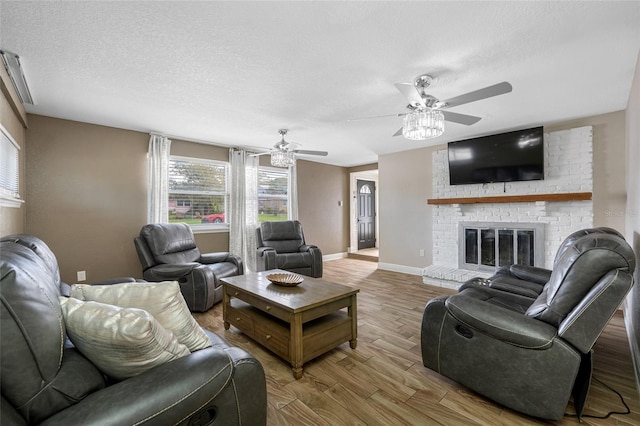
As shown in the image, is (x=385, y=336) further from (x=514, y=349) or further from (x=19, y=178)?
(x=19, y=178)

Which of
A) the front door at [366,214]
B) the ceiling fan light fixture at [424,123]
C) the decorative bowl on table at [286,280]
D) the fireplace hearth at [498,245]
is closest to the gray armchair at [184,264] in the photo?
the decorative bowl on table at [286,280]

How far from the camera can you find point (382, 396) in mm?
1760

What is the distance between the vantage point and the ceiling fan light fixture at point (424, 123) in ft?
7.22

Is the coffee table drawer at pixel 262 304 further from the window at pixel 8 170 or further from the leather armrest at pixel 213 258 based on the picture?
the window at pixel 8 170

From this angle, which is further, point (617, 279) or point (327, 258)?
point (327, 258)

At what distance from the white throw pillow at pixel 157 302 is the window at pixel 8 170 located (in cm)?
180

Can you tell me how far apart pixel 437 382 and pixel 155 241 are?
3.33 meters

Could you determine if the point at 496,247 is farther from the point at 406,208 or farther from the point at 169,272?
the point at 169,272

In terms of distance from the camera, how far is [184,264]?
3.21 metres

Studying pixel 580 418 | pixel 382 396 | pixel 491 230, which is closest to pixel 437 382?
pixel 382 396

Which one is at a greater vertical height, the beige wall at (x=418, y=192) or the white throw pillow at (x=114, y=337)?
the beige wall at (x=418, y=192)

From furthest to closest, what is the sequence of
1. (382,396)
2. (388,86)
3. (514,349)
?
(388,86) < (382,396) < (514,349)

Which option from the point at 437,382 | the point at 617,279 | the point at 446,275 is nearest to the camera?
the point at 617,279

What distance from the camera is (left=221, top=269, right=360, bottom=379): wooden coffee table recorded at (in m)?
1.95
